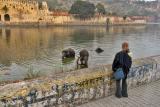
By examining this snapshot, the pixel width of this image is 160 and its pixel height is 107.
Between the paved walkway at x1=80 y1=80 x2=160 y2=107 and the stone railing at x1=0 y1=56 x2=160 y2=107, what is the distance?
0.89 feet

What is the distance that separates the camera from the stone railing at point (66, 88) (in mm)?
7445

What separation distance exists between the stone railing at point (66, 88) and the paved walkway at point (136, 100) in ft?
0.89

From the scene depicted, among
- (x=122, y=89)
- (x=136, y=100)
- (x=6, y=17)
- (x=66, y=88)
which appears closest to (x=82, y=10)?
(x=6, y=17)

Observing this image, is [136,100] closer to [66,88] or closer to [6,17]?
[66,88]

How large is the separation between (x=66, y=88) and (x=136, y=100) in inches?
90.4

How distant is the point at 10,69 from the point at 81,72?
1509 centimetres

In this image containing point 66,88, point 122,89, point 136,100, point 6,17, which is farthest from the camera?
point 6,17

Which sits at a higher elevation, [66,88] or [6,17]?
[66,88]

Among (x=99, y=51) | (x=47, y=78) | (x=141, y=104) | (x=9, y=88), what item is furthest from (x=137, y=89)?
(x=99, y=51)

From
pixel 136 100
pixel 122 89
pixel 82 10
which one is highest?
pixel 82 10

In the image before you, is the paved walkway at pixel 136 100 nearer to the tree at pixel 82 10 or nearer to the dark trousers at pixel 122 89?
the dark trousers at pixel 122 89

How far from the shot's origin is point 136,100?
928cm

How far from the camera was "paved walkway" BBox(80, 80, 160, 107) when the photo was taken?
887 centimetres

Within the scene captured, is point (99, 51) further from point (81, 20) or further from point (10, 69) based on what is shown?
point (81, 20)
